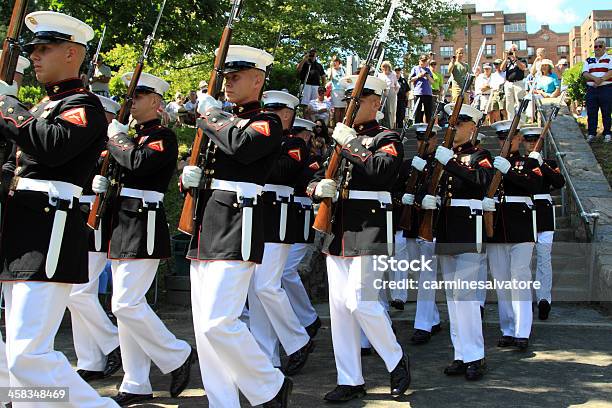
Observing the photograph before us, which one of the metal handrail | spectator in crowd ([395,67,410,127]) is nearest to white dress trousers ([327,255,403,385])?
the metal handrail

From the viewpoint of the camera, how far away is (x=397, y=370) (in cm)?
550

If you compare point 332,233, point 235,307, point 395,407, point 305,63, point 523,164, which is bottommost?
point 395,407

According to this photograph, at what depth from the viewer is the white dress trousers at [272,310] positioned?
6.35 metres

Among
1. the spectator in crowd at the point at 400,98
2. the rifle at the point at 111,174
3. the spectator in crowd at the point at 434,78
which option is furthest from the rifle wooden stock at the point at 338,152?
the spectator in crowd at the point at 400,98

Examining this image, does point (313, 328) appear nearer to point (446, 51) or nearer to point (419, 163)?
point (419, 163)

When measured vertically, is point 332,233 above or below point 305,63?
below

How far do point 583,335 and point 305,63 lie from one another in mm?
9862

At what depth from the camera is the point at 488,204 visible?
22.9 feet

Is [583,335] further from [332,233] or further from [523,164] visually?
[332,233]

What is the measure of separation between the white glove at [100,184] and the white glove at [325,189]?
1.60 meters

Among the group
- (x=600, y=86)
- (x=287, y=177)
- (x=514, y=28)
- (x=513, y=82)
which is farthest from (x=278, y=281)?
(x=514, y=28)

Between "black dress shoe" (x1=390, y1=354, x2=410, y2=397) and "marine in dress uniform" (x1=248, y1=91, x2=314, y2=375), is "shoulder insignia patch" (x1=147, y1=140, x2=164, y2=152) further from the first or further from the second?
"black dress shoe" (x1=390, y1=354, x2=410, y2=397)

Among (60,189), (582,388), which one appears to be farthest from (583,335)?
(60,189)

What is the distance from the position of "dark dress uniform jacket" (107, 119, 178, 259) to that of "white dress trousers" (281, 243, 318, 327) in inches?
77.4
